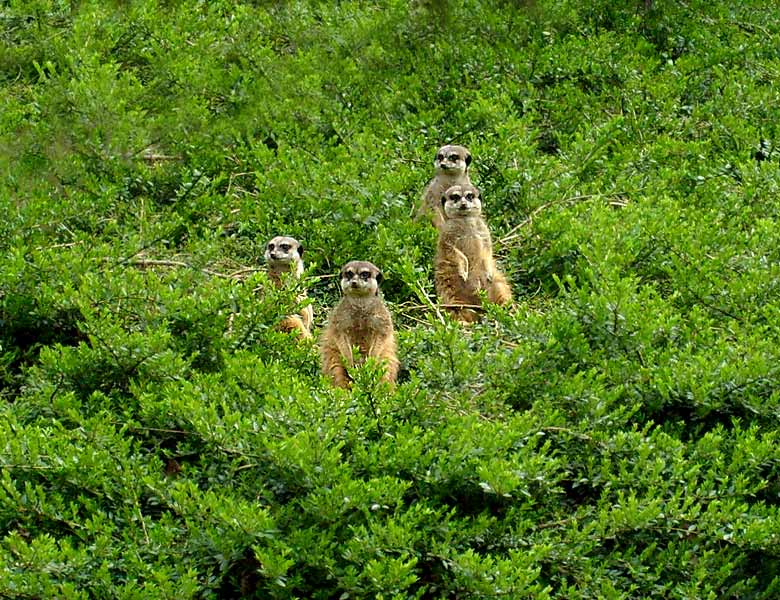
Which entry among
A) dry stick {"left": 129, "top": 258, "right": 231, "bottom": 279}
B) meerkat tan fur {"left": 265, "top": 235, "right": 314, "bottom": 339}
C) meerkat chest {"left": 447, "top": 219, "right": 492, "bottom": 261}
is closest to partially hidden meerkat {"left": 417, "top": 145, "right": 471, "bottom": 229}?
meerkat chest {"left": 447, "top": 219, "right": 492, "bottom": 261}

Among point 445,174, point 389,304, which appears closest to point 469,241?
point 389,304

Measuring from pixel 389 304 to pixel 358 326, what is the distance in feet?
2.60

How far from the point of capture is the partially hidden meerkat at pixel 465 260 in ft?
→ 22.7

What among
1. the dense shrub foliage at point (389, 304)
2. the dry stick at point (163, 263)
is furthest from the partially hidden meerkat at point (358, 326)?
the dry stick at point (163, 263)

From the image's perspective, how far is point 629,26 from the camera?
9.91 m

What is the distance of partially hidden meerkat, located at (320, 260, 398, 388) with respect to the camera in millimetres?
6109

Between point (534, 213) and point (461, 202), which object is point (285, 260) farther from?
point (534, 213)

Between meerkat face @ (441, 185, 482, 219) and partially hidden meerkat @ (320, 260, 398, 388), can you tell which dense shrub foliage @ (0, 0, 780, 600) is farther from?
meerkat face @ (441, 185, 482, 219)

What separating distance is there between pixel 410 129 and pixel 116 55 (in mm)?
2129

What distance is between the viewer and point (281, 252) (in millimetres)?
6801

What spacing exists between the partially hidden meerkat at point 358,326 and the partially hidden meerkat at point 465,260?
69cm

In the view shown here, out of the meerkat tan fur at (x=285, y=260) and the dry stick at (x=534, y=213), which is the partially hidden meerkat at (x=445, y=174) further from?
the meerkat tan fur at (x=285, y=260)

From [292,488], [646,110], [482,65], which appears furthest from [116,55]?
[292,488]

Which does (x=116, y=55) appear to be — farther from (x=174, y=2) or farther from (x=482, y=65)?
(x=482, y=65)
